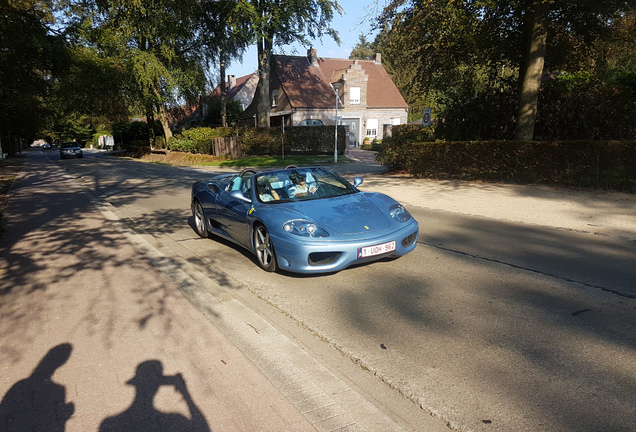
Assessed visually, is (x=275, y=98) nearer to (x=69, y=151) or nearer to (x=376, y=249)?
(x=69, y=151)

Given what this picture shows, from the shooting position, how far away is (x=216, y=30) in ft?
117

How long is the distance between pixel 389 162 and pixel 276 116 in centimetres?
2564

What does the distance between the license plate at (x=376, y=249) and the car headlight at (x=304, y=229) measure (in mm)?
453

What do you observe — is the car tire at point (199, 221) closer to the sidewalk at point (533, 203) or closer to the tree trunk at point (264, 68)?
the sidewalk at point (533, 203)

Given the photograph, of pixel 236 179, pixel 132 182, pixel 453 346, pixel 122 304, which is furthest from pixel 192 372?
pixel 132 182

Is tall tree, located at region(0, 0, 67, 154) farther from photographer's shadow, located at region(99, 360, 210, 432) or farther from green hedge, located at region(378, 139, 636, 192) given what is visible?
green hedge, located at region(378, 139, 636, 192)

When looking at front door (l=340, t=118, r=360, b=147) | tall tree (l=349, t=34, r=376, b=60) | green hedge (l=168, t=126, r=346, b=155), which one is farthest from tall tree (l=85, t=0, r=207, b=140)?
tall tree (l=349, t=34, r=376, b=60)

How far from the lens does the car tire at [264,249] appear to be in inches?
216

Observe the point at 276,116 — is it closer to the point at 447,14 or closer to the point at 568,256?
the point at 447,14

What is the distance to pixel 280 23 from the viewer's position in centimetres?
2938

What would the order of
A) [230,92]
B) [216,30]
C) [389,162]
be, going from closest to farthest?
[389,162] < [216,30] < [230,92]

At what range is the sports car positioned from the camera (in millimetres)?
5004

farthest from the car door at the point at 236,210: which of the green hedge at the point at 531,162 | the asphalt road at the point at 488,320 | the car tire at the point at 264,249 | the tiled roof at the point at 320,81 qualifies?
the tiled roof at the point at 320,81

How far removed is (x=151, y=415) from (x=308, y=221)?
282cm
